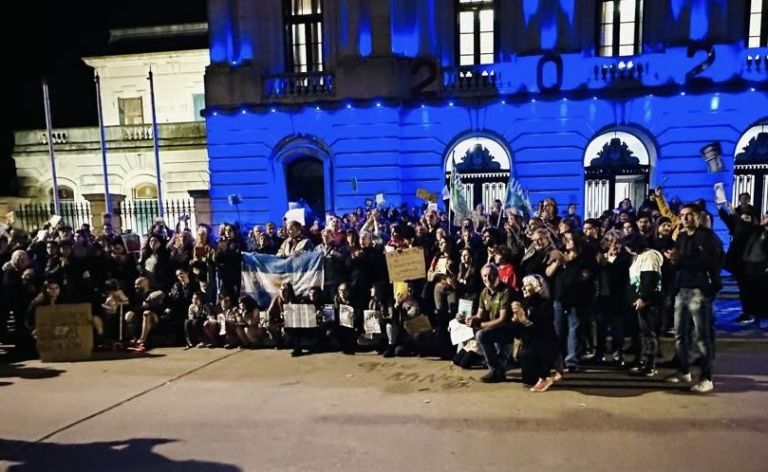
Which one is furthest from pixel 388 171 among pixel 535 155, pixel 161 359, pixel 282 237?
pixel 161 359

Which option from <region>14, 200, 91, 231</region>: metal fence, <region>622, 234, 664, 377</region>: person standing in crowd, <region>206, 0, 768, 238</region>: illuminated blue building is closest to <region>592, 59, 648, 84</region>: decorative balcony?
<region>206, 0, 768, 238</region>: illuminated blue building

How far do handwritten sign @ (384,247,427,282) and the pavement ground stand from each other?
126 cm

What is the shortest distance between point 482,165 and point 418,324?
31.9 ft

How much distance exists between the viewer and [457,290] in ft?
25.8

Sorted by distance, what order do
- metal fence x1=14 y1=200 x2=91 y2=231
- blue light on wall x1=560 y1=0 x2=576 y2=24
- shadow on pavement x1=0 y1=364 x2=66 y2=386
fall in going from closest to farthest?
shadow on pavement x1=0 y1=364 x2=66 y2=386 < blue light on wall x1=560 y1=0 x2=576 y2=24 < metal fence x1=14 y1=200 x2=91 y2=231

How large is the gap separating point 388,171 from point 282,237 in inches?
260

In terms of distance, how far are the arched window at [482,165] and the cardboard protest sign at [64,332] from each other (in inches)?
431

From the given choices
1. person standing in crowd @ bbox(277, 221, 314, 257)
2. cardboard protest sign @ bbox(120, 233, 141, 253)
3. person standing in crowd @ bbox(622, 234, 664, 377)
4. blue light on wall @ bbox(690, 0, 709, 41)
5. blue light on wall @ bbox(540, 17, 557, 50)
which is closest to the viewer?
person standing in crowd @ bbox(622, 234, 664, 377)

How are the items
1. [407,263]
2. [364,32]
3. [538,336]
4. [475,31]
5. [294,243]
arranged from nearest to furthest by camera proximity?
[538,336] → [407,263] → [294,243] → [364,32] → [475,31]

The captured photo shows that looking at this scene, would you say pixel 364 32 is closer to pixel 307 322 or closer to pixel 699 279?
pixel 307 322

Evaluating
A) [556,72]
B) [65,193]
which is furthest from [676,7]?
[65,193]

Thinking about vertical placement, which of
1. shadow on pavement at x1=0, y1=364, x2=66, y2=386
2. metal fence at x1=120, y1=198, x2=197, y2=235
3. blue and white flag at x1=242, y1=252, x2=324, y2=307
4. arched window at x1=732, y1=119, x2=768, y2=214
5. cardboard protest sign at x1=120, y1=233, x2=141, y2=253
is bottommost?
shadow on pavement at x1=0, y1=364, x2=66, y2=386

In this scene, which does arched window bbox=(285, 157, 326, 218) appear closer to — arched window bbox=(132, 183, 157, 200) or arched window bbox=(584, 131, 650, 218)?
arched window bbox=(584, 131, 650, 218)

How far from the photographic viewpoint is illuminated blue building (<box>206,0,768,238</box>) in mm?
15367
